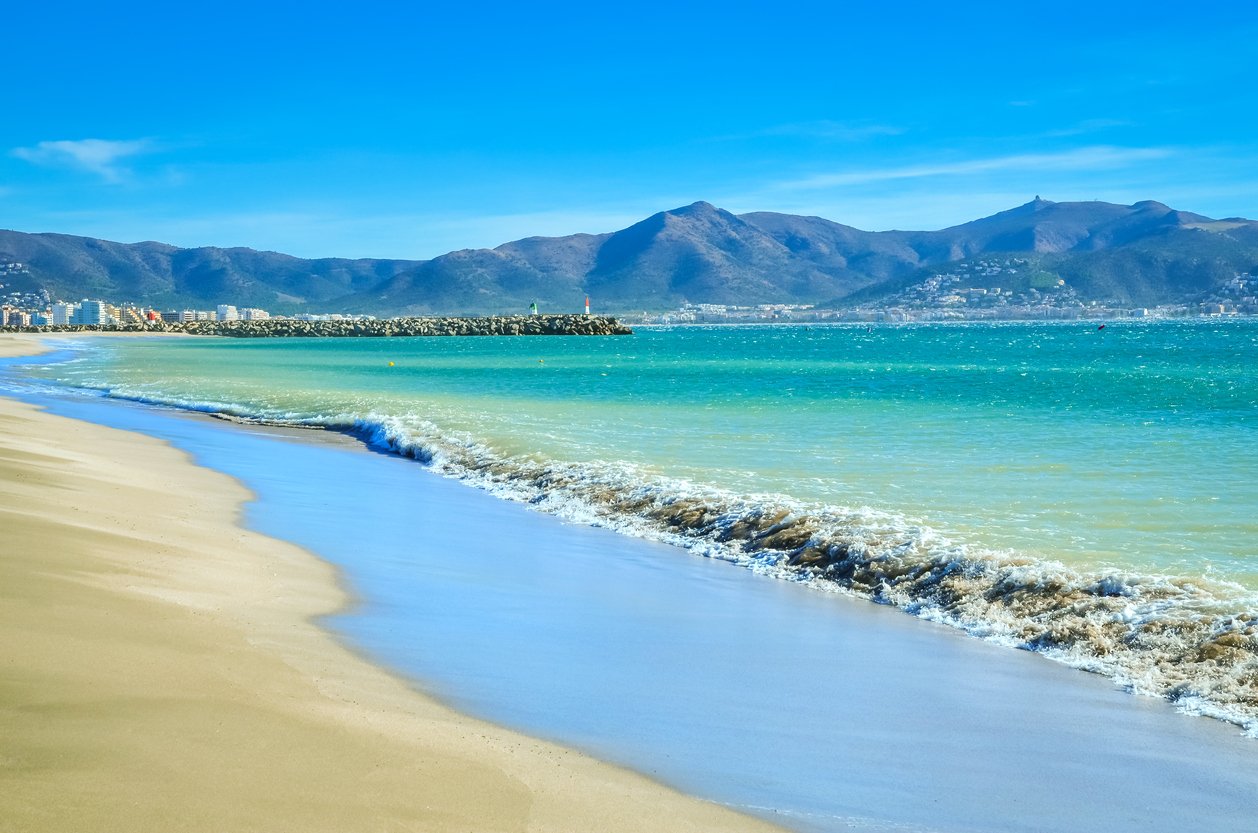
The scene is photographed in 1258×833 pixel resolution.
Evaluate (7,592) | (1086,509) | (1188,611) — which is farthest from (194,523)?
(1086,509)

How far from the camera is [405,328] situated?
159250mm

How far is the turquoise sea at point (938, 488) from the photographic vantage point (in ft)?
26.2

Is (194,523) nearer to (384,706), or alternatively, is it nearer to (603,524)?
(603,524)

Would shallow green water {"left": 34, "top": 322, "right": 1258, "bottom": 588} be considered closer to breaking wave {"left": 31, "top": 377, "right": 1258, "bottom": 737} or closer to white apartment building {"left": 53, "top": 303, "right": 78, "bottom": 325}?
breaking wave {"left": 31, "top": 377, "right": 1258, "bottom": 737}

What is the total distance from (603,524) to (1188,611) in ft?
21.3

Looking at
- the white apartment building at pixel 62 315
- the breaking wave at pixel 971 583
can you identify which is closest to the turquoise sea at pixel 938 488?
the breaking wave at pixel 971 583

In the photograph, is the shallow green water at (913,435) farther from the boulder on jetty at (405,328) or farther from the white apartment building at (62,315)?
the white apartment building at (62,315)

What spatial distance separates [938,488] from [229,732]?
1079cm

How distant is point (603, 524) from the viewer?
12656 millimetres

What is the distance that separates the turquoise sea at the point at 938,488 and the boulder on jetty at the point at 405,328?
4509 inches

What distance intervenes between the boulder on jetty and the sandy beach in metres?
143

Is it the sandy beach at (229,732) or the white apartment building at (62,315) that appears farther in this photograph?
the white apartment building at (62,315)

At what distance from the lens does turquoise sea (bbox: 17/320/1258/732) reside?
8.00 m

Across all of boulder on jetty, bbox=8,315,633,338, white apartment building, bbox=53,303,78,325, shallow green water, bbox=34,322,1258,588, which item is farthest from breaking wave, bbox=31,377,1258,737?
white apartment building, bbox=53,303,78,325
